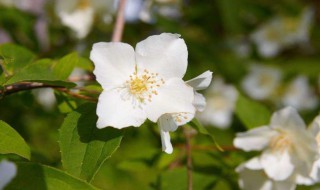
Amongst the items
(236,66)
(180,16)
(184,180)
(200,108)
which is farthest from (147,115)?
(236,66)

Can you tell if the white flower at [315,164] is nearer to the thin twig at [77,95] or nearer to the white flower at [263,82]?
the thin twig at [77,95]

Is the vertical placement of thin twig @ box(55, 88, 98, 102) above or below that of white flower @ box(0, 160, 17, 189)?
above

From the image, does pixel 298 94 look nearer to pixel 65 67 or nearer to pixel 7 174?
pixel 65 67

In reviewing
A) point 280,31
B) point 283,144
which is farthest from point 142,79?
point 280,31

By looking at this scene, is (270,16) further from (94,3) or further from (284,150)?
(284,150)

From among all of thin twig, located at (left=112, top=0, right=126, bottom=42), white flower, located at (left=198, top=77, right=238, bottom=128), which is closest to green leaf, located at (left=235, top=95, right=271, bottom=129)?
thin twig, located at (left=112, top=0, right=126, bottom=42)

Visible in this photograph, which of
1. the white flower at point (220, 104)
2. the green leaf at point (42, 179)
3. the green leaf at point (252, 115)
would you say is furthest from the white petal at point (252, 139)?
the white flower at point (220, 104)

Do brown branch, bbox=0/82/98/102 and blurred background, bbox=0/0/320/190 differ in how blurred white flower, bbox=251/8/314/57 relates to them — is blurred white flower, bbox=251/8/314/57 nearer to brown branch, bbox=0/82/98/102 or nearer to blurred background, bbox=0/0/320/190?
blurred background, bbox=0/0/320/190
